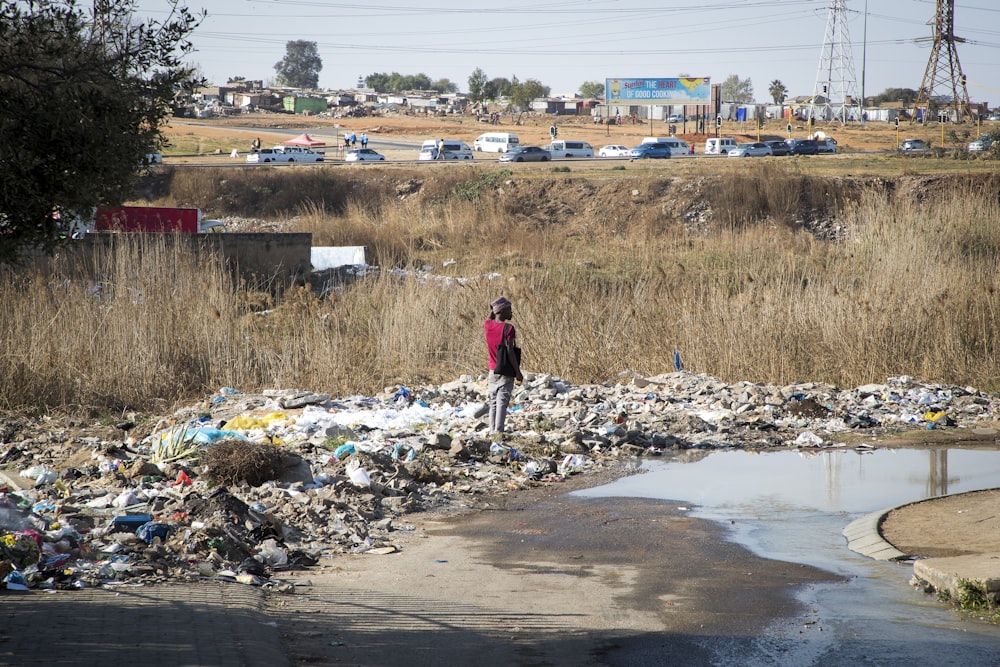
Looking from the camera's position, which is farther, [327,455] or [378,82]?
[378,82]

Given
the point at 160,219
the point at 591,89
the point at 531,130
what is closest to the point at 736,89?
the point at 591,89

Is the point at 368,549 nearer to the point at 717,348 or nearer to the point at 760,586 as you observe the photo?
the point at 760,586

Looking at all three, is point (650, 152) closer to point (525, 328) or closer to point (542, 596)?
point (525, 328)

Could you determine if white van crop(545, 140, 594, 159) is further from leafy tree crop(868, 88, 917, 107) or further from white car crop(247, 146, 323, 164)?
leafy tree crop(868, 88, 917, 107)

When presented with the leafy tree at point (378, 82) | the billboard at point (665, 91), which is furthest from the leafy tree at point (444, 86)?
the billboard at point (665, 91)

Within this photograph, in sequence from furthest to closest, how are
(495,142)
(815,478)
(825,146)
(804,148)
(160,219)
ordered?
(495,142) → (825,146) → (804,148) → (160,219) → (815,478)

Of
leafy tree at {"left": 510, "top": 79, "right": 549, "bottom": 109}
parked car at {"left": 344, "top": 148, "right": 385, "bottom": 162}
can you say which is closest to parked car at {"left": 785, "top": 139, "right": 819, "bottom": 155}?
parked car at {"left": 344, "top": 148, "right": 385, "bottom": 162}

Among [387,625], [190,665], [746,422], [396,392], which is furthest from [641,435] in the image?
[190,665]

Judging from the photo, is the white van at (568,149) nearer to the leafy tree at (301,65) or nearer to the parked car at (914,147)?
the parked car at (914,147)

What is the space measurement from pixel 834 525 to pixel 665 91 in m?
68.5

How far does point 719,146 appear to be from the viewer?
173 feet

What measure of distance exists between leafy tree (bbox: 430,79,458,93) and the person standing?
584 ft

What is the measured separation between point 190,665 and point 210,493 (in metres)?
3.15

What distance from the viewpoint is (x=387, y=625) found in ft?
17.8
